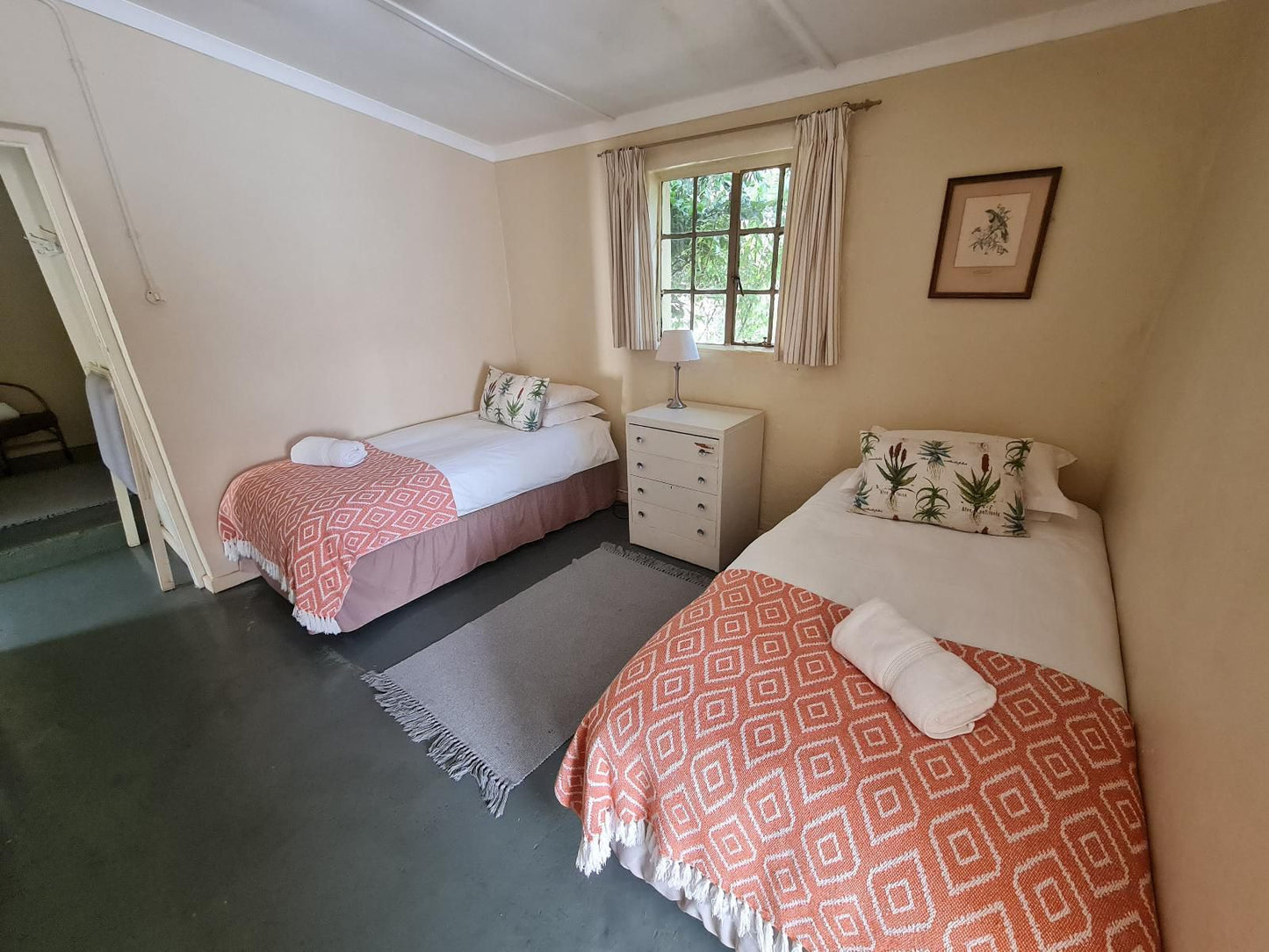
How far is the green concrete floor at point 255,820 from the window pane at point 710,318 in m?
2.04

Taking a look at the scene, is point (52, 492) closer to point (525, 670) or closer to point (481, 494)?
point (481, 494)

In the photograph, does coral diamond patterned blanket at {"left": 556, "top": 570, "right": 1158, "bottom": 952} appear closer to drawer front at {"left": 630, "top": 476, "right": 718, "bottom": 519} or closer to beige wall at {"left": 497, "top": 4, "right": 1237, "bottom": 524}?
drawer front at {"left": 630, "top": 476, "right": 718, "bottom": 519}

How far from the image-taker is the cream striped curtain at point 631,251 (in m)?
2.61

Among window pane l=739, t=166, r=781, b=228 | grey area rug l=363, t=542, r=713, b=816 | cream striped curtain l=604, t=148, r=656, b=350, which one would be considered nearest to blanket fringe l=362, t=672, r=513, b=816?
grey area rug l=363, t=542, r=713, b=816

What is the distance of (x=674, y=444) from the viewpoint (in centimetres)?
244

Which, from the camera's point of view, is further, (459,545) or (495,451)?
(495,451)

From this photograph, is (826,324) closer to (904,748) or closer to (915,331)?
(915,331)

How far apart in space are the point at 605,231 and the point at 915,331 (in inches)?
70.9

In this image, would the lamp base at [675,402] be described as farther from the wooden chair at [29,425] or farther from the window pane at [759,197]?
the wooden chair at [29,425]

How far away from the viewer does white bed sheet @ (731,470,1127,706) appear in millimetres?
1148

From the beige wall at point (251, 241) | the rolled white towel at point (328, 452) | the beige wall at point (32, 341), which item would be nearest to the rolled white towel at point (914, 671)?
the rolled white towel at point (328, 452)

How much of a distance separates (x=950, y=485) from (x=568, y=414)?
6.81ft

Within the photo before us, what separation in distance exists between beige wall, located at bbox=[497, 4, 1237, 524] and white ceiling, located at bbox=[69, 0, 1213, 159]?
8 centimetres

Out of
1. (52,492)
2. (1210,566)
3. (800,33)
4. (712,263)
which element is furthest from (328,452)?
(1210,566)
